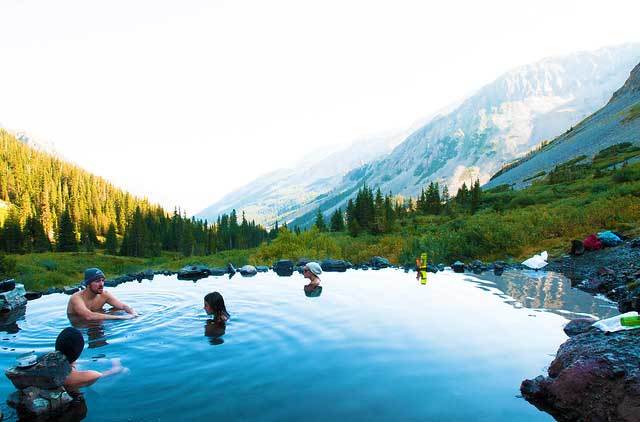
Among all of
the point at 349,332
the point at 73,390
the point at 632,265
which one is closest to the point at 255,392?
the point at 73,390

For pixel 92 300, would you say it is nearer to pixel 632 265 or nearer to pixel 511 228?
pixel 632 265

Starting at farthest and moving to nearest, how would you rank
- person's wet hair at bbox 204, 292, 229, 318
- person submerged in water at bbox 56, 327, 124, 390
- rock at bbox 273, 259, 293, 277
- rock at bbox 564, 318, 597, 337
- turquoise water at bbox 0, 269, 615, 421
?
rock at bbox 273, 259, 293, 277 → person's wet hair at bbox 204, 292, 229, 318 → rock at bbox 564, 318, 597, 337 → person submerged in water at bbox 56, 327, 124, 390 → turquoise water at bbox 0, 269, 615, 421

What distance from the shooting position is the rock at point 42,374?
619 centimetres

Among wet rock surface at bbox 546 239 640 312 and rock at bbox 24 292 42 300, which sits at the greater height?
rock at bbox 24 292 42 300

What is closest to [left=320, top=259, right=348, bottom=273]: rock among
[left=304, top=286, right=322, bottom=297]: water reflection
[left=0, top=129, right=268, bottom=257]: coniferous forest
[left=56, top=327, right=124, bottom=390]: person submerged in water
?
[left=304, top=286, right=322, bottom=297]: water reflection

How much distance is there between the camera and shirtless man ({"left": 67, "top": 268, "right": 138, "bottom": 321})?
1128cm

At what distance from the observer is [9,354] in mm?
8789

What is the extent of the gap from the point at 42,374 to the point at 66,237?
89.9 meters

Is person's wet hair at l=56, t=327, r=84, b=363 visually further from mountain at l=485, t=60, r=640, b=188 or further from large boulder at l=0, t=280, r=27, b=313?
mountain at l=485, t=60, r=640, b=188

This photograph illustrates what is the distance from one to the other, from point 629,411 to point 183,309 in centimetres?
1139

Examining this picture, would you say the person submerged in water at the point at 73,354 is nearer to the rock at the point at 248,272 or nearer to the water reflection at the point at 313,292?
the water reflection at the point at 313,292

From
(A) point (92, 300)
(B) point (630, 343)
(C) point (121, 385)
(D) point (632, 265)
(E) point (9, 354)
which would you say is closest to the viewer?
(B) point (630, 343)

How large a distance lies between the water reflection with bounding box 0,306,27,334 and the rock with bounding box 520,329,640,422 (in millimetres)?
12294

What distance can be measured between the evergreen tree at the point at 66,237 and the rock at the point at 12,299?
256 feet
